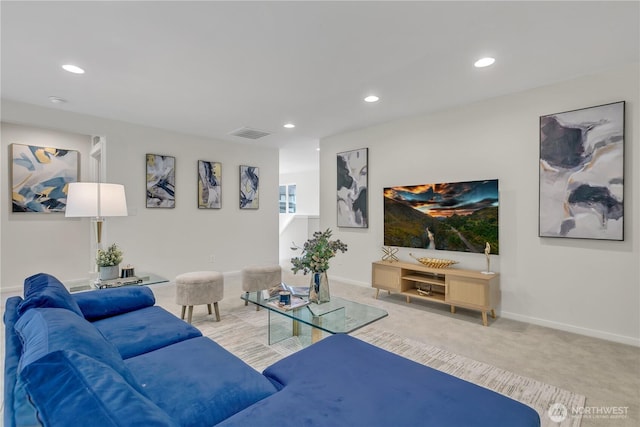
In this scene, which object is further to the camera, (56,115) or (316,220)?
(316,220)

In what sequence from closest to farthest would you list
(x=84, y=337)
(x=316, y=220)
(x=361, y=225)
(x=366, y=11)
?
(x=84, y=337) < (x=366, y=11) < (x=361, y=225) < (x=316, y=220)

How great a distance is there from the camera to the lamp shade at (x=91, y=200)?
8.45 feet

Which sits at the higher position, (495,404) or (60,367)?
(60,367)

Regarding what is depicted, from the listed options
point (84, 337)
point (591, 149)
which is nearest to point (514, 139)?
point (591, 149)

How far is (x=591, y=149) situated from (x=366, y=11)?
2498mm

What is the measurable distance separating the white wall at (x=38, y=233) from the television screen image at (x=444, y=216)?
490 cm

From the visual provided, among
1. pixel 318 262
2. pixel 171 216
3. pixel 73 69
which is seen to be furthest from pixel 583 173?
pixel 171 216

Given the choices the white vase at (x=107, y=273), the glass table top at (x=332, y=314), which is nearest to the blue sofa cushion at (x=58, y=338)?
the glass table top at (x=332, y=314)

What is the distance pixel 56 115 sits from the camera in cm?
391

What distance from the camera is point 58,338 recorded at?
101cm

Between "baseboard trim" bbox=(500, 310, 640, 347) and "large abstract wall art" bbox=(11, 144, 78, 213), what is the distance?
20.9 feet

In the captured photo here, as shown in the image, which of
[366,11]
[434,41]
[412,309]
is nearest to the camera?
[366,11]

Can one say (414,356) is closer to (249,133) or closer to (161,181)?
(249,133)

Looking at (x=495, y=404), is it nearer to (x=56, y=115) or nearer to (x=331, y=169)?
(x=331, y=169)
